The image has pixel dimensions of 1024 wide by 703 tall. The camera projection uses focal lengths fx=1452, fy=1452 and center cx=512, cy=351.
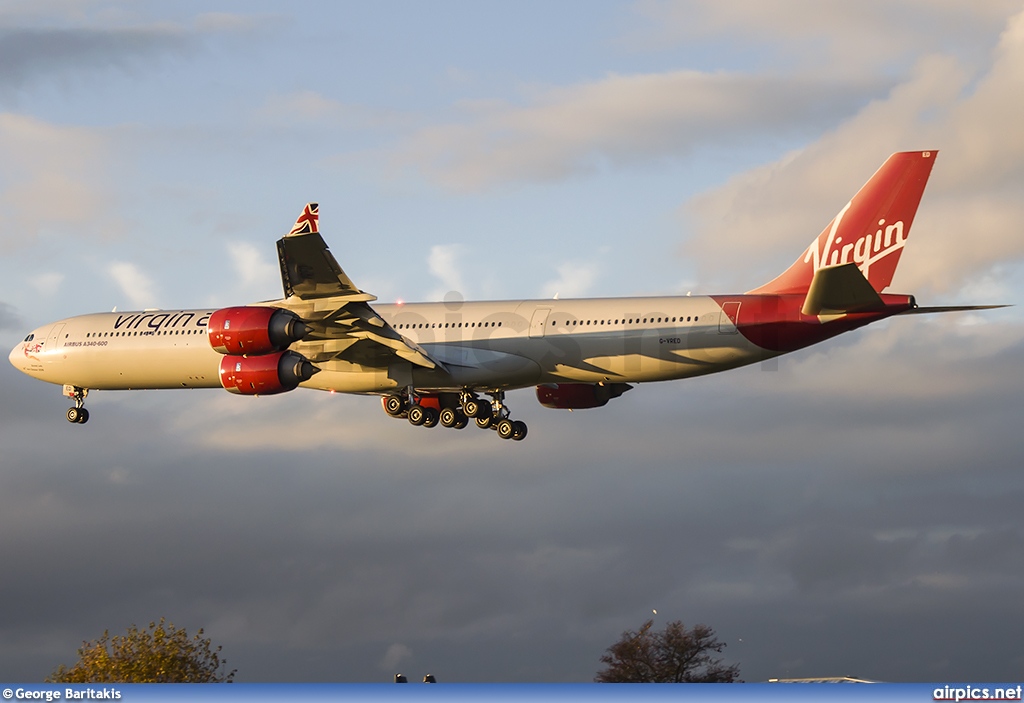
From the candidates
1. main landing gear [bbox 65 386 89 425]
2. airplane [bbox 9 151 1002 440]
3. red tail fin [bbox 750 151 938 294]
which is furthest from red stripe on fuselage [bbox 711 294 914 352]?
main landing gear [bbox 65 386 89 425]

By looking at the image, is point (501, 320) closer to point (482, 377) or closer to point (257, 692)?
point (482, 377)

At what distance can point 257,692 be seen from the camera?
68.7ft

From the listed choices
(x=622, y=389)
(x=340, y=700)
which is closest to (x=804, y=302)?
(x=622, y=389)

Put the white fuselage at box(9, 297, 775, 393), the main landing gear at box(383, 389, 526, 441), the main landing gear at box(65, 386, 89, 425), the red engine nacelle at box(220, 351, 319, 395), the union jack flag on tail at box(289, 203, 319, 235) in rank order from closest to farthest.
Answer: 1. the union jack flag on tail at box(289, 203, 319, 235)
2. the white fuselage at box(9, 297, 775, 393)
3. the red engine nacelle at box(220, 351, 319, 395)
4. the main landing gear at box(383, 389, 526, 441)
5. the main landing gear at box(65, 386, 89, 425)

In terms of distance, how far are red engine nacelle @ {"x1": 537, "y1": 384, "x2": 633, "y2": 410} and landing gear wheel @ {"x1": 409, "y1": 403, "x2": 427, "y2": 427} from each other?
476 cm

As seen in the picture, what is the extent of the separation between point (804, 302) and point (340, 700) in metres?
22.5

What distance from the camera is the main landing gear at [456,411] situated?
4497 centimetres

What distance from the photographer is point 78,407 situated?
1955 inches

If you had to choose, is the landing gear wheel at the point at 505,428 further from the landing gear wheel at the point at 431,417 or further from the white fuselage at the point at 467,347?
the landing gear wheel at the point at 431,417

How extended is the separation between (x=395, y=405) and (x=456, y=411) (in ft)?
6.43

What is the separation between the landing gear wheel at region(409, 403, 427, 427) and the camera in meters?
45.0

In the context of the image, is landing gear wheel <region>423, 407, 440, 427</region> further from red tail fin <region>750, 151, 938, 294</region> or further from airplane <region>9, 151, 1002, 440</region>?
red tail fin <region>750, 151, 938, 294</region>

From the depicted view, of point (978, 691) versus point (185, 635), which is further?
point (185, 635)

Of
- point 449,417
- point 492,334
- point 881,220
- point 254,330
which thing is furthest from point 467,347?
point 881,220
